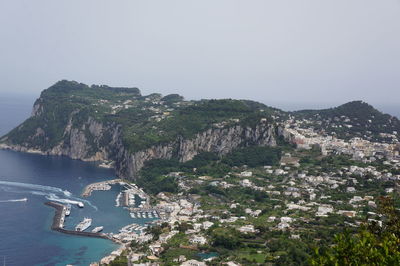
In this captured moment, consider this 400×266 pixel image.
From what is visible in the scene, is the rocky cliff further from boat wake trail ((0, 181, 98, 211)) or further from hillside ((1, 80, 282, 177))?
boat wake trail ((0, 181, 98, 211))

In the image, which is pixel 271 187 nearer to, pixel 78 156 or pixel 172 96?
pixel 78 156

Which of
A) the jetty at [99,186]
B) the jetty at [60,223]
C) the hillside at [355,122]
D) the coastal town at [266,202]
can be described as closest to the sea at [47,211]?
the jetty at [60,223]

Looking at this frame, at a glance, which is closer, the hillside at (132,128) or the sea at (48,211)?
the sea at (48,211)

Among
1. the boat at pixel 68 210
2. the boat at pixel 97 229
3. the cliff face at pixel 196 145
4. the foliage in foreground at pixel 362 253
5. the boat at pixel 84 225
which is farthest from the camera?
the cliff face at pixel 196 145

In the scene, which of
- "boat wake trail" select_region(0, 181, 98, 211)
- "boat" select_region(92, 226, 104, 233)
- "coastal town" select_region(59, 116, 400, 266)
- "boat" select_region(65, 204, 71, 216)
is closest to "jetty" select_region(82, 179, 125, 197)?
"coastal town" select_region(59, 116, 400, 266)

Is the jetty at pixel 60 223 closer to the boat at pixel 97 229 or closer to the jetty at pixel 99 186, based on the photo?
the boat at pixel 97 229
